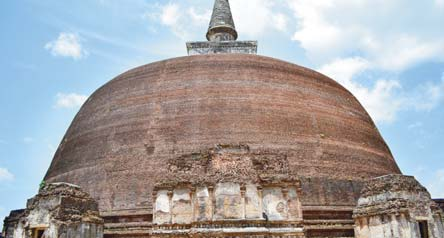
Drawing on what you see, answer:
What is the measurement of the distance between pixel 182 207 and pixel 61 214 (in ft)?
11.9

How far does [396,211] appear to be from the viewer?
12.8 m

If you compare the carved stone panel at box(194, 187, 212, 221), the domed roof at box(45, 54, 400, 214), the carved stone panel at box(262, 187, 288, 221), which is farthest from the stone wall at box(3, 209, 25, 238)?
the carved stone panel at box(262, 187, 288, 221)

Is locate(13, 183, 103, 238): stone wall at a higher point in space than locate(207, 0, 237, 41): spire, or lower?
lower

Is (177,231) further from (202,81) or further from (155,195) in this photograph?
(202,81)

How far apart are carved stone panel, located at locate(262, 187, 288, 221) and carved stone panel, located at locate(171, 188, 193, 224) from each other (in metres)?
1.68

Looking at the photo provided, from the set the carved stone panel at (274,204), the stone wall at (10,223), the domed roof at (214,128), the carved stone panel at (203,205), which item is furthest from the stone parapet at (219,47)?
the carved stone panel at (203,205)

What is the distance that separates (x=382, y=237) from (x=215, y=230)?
4885 millimetres

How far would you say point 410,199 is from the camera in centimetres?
1328

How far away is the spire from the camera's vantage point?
86.8 ft

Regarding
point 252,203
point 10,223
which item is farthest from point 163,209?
point 10,223

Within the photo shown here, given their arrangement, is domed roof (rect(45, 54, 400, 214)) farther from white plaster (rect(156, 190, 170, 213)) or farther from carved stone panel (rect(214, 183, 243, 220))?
carved stone panel (rect(214, 183, 243, 220))

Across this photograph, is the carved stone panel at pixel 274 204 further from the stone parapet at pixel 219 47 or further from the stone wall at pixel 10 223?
the stone parapet at pixel 219 47

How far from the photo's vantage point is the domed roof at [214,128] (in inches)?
629

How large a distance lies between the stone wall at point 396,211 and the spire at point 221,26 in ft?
47.1
